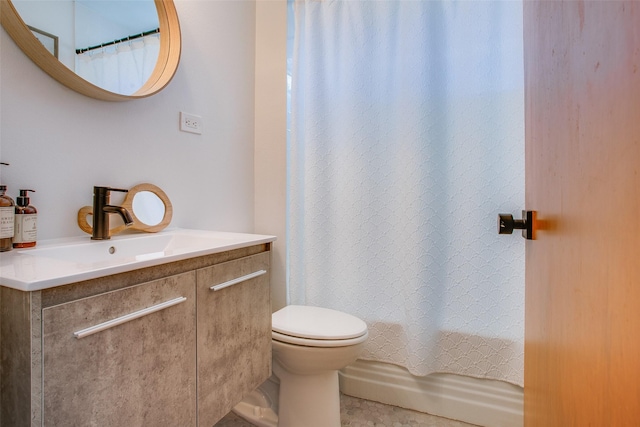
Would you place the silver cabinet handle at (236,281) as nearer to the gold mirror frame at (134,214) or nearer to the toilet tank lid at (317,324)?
the toilet tank lid at (317,324)

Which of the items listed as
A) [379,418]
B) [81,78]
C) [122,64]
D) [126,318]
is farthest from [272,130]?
[379,418]

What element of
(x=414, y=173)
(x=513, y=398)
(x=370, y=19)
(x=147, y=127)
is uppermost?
(x=370, y=19)

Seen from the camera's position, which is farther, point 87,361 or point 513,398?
point 513,398

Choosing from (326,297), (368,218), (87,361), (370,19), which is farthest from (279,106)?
(87,361)

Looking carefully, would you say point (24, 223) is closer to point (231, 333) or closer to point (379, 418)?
point (231, 333)

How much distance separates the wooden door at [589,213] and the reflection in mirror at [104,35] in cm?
124

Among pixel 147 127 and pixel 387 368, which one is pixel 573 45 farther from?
pixel 387 368

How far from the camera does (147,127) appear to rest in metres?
1.22

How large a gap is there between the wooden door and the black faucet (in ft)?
3.49

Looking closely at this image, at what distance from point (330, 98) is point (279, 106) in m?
0.31

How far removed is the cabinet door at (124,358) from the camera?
56 centimetres

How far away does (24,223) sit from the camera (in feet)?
2.66

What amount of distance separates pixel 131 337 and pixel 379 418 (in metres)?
1.26

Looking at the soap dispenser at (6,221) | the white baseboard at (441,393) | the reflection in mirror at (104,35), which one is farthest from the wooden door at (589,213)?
the reflection in mirror at (104,35)
